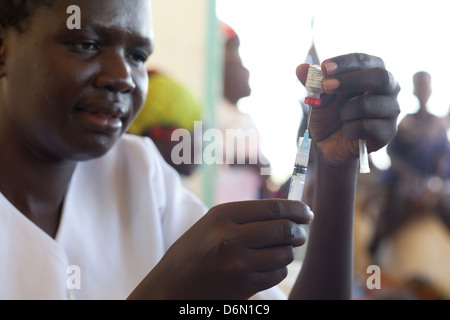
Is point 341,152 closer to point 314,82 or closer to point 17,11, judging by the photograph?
point 314,82

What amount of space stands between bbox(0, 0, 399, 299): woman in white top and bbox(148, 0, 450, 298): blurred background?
7 centimetres

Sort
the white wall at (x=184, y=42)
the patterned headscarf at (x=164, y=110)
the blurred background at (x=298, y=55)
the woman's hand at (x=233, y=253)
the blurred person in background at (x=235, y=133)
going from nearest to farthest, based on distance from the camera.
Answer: the woman's hand at (x=233, y=253) → the blurred background at (x=298, y=55) → the patterned headscarf at (x=164, y=110) → the blurred person in background at (x=235, y=133) → the white wall at (x=184, y=42)

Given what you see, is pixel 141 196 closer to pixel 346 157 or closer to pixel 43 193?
pixel 43 193

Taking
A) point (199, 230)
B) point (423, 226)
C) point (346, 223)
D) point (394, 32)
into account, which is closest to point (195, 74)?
point (394, 32)

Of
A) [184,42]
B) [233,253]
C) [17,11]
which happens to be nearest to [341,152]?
[233,253]

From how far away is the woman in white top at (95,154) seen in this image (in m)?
0.66

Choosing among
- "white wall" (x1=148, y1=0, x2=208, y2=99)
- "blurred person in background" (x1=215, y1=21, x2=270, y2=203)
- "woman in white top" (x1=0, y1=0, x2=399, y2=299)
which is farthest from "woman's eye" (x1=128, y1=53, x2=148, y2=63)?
"white wall" (x1=148, y1=0, x2=208, y2=99)

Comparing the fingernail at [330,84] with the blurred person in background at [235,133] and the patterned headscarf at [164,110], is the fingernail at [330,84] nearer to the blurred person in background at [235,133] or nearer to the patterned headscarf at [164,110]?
the patterned headscarf at [164,110]

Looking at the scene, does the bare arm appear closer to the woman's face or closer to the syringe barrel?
the syringe barrel

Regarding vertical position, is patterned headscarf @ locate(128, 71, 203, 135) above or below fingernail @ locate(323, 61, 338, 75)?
above

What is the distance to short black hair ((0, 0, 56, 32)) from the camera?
71 cm

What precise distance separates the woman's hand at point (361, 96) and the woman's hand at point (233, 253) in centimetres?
15

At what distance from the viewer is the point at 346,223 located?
747mm

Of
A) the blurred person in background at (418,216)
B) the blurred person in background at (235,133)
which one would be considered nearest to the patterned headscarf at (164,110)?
the blurred person in background at (235,133)
